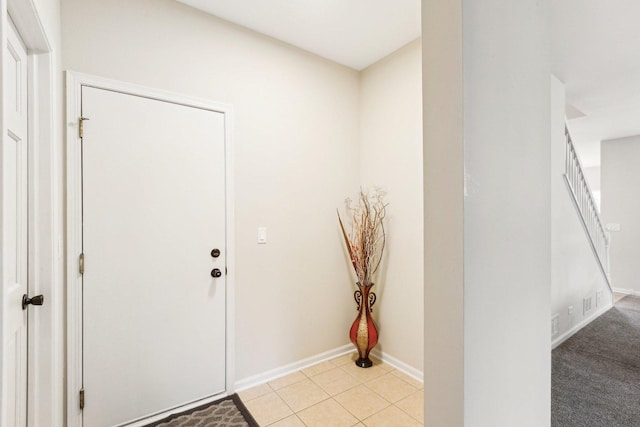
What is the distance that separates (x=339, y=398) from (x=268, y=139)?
1.95 m

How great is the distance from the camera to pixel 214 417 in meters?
1.86

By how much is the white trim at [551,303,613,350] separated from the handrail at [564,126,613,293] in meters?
0.44

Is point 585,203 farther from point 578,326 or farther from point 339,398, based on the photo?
point 339,398

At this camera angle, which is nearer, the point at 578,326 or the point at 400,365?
the point at 400,365

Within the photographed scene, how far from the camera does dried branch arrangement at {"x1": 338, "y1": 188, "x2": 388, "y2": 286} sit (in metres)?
2.61

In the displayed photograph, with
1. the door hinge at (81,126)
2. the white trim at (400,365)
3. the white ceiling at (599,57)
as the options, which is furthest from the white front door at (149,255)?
the white ceiling at (599,57)

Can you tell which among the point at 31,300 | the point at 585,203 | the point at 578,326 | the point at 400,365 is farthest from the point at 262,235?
the point at 585,203

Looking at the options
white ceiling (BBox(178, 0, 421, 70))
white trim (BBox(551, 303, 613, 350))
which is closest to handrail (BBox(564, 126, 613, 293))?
white trim (BBox(551, 303, 613, 350))

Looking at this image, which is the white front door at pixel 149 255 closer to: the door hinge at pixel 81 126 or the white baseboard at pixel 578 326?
the door hinge at pixel 81 126

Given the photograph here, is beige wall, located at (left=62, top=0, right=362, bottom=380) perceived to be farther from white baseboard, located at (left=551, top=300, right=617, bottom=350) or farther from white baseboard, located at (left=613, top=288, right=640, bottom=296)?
white baseboard, located at (left=613, top=288, right=640, bottom=296)

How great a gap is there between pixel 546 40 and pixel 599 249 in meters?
4.00

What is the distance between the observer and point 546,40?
109 cm

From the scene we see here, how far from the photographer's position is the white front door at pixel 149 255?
1.69m

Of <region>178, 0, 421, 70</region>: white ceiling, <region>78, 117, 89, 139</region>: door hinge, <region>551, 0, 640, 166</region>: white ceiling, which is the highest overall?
<region>178, 0, 421, 70</region>: white ceiling
